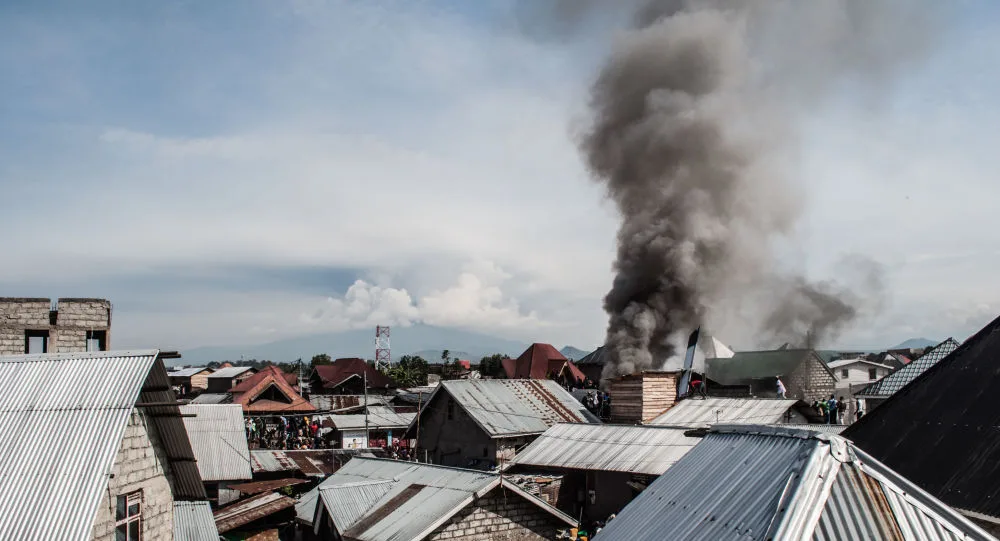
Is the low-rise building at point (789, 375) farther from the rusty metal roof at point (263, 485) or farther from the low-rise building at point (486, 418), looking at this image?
the rusty metal roof at point (263, 485)

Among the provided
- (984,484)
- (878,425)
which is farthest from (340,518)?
(984,484)

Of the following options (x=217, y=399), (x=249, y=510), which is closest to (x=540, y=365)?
(x=217, y=399)

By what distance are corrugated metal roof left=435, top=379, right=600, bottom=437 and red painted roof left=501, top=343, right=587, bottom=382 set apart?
91.9 feet

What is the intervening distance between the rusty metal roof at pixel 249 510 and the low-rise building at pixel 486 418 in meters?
6.95

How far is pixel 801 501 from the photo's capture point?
5.71 metres

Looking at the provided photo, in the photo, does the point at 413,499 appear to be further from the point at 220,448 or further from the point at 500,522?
the point at 220,448

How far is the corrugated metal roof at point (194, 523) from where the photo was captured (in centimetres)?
1585

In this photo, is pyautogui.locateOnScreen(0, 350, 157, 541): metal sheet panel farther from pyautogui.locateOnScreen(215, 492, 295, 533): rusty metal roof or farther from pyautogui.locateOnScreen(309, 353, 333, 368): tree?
pyautogui.locateOnScreen(309, 353, 333, 368): tree

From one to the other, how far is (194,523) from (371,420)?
2306cm

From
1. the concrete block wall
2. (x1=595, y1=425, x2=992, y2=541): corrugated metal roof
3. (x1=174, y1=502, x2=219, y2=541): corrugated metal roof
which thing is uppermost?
the concrete block wall

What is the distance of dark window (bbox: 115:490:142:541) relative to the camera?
10453 millimetres

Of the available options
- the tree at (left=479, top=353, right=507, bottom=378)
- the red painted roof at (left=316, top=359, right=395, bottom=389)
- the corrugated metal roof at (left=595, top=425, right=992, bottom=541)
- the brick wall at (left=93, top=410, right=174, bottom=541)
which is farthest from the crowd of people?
the tree at (left=479, top=353, right=507, bottom=378)

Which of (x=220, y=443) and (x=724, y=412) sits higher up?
(x=724, y=412)

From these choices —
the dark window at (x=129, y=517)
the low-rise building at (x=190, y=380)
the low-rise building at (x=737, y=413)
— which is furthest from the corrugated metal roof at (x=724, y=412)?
the low-rise building at (x=190, y=380)
